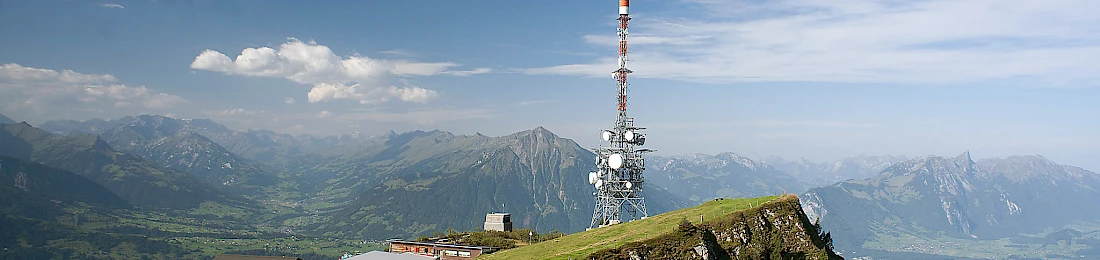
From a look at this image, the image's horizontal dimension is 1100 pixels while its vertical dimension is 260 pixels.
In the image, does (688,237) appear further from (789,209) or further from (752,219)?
(789,209)

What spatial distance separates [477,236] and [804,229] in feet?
183

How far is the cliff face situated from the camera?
50.6m

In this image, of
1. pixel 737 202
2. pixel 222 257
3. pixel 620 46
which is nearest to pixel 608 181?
pixel 620 46

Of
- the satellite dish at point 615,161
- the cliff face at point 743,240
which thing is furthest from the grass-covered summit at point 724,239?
the satellite dish at point 615,161

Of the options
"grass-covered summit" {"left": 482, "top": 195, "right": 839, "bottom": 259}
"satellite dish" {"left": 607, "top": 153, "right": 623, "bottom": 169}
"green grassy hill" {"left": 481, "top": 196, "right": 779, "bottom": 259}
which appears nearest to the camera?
"grass-covered summit" {"left": 482, "top": 195, "right": 839, "bottom": 259}

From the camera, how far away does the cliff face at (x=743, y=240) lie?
5059 cm

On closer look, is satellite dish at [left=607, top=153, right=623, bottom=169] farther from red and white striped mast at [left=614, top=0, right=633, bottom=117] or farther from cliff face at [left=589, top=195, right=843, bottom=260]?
cliff face at [left=589, top=195, right=843, bottom=260]

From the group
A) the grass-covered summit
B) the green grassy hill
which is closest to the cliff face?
the grass-covered summit

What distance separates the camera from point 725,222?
55.8 meters

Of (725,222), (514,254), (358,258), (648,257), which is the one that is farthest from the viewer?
(358,258)

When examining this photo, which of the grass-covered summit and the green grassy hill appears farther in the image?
the green grassy hill

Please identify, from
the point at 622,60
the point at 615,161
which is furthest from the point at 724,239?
the point at 622,60

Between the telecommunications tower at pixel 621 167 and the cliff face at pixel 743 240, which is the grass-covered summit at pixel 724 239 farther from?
the telecommunications tower at pixel 621 167

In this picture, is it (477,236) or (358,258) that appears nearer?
(358,258)
